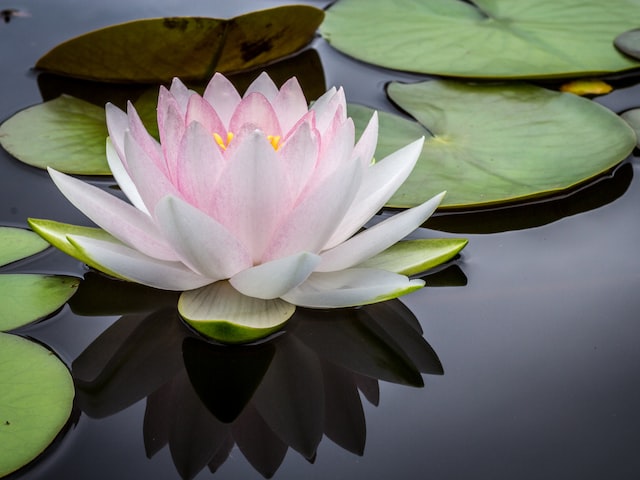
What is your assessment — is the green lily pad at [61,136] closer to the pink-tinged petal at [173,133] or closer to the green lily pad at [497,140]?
the pink-tinged petal at [173,133]

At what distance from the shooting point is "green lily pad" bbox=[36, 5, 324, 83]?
6.48ft

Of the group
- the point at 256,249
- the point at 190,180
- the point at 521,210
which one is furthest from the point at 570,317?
the point at 190,180

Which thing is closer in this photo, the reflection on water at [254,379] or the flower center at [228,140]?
the reflection on water at [254,379]

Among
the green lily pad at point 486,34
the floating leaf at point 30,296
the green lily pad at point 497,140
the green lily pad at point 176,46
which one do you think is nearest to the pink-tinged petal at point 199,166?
the floating leaf at point 30,296

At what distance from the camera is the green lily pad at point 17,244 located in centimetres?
144

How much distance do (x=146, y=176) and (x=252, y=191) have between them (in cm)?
18

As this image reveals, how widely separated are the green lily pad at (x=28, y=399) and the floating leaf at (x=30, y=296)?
0.06 metres

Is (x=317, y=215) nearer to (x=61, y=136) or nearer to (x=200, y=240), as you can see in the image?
(x=200, y=240)

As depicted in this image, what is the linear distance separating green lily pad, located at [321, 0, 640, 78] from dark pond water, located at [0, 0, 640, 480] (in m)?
0.62

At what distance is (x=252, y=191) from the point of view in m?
1.18

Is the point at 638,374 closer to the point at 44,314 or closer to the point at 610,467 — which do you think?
the point at 610,467

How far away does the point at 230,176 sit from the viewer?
1171mm

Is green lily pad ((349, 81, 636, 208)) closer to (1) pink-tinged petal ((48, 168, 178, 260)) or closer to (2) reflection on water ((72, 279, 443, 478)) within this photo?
(2) reflection on water ((72, 279, 443, 478))

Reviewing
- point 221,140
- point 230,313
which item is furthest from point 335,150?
point 230,313
